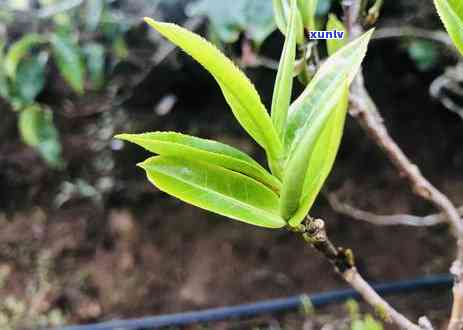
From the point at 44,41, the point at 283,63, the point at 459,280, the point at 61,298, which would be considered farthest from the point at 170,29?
the point at 61,298

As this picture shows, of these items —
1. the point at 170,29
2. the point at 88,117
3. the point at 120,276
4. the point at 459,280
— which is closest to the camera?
the point at 170,29

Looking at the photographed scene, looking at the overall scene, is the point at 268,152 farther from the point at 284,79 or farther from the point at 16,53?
the point at 16,53

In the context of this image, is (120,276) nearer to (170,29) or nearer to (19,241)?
(19,241)

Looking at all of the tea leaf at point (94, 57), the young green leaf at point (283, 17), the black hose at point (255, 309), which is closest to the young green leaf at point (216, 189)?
the young green leaf at point (283, 17)

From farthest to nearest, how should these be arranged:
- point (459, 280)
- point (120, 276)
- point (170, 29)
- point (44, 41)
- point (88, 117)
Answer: point (88, 117) → point (120, 276) → point (44, 41) → point (459, 280) → point (170, 29)

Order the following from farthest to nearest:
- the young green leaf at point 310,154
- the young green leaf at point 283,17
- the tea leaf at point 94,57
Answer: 1. the tea leaf at point 94,57
2. the young green leaf at point 283,17
3. the young green leaf at point 310,154

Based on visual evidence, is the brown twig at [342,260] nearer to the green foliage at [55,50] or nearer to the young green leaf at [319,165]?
the young green leaf at [319,165]
